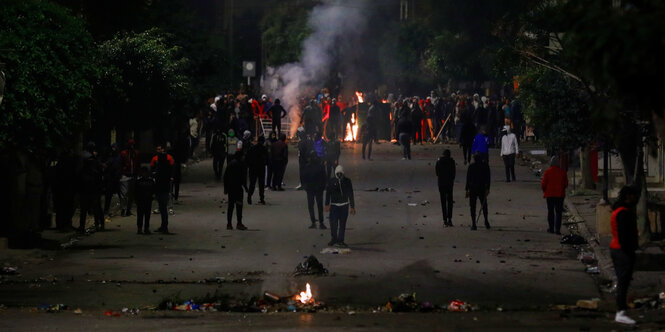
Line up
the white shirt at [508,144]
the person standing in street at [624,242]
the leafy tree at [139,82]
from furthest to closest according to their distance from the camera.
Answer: the leafy tree at [139,82] < the white shirt at [508,144] < the person standing in street at [624,242]

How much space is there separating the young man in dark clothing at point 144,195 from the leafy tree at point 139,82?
10.5 metres

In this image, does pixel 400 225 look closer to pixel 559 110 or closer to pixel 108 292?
pixel 559 110

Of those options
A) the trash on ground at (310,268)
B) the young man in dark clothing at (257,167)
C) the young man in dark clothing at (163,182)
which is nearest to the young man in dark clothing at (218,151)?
the young man in dark clothing at (257,167)

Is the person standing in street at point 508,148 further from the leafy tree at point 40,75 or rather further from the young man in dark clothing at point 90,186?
the leafy tree at point 40,75

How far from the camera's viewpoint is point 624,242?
16.3m

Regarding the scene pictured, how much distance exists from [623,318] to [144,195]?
12.7 meters

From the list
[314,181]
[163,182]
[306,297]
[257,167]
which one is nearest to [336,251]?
[314,181]

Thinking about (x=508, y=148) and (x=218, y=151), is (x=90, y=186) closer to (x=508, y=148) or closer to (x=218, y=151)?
(x=218, y=151)

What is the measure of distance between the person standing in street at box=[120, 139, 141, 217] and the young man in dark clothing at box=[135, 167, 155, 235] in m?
3.43

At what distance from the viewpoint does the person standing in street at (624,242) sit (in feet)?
53.6

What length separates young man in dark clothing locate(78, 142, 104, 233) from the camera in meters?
27.0

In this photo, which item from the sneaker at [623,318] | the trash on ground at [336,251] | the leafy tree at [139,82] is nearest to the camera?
the sneaker at [623,318]

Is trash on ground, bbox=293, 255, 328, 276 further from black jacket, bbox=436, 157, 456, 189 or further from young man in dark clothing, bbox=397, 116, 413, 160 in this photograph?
young man in dark clothing, bbox=397, 116, 413, 160

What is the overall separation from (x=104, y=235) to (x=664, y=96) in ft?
56.5
